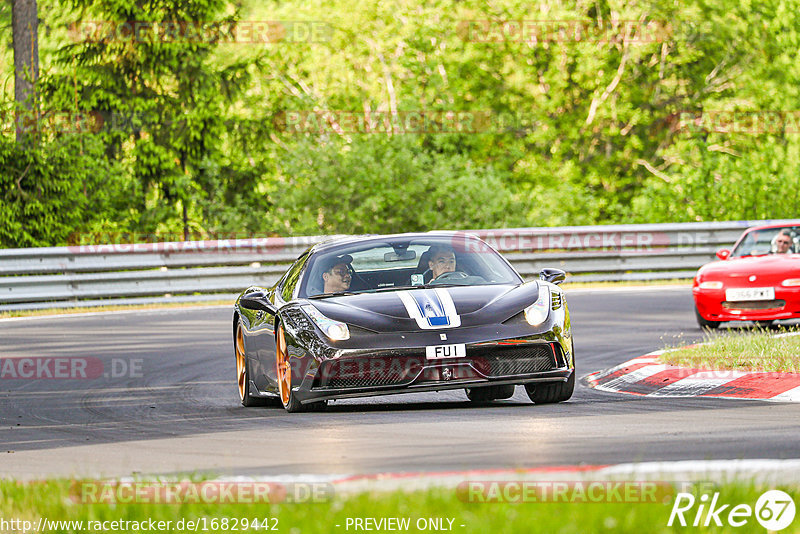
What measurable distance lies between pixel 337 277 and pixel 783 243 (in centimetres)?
769

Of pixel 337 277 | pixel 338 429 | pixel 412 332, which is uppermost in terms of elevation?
pixel 337 277

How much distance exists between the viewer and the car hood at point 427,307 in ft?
30.4

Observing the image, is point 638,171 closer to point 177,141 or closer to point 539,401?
point 177,141

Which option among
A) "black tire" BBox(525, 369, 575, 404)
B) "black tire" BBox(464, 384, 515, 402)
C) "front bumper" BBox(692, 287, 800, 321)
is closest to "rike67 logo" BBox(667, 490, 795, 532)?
"black tire" BBox(525, 369, 575, 404)

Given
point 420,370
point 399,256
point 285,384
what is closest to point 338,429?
point 420,370

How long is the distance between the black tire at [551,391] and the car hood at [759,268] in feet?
20.7

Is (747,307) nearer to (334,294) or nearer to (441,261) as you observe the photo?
(441,261)

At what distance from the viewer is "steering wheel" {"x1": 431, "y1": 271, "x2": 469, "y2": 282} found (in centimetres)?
1030

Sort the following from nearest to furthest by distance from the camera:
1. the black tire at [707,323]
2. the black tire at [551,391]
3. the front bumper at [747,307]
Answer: the black tire at [551,391]
the front bumper at [747,307]
the black tire at [707,323]

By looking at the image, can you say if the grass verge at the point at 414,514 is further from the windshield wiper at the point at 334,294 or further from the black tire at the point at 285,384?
the windshield wiper at the point at 334,294

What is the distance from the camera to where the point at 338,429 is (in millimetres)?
8469

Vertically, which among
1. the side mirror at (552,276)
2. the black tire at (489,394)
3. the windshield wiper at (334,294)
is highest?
the side mirror at (552,276)

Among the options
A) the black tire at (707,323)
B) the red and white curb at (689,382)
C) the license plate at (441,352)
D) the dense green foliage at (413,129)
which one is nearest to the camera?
the license plate at (441,352)

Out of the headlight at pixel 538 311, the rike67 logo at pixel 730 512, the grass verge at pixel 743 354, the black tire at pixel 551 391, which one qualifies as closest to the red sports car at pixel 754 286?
the grass verge at pixel 743 354
